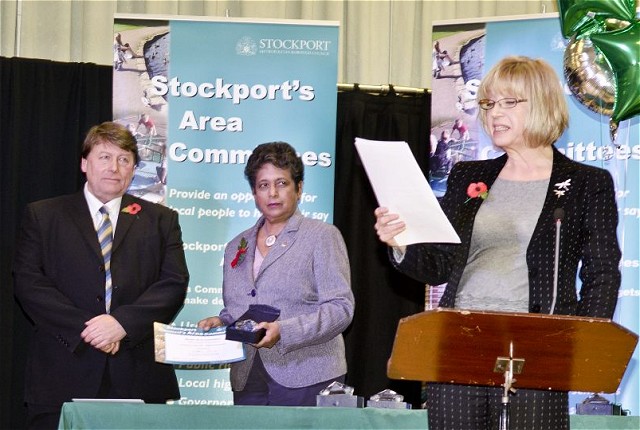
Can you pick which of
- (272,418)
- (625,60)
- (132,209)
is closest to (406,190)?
(272,418)

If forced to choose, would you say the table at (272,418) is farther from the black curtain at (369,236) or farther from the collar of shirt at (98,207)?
the black curtain at (369,236)

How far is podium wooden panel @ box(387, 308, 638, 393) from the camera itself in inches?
87.8

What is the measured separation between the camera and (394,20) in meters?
6.34

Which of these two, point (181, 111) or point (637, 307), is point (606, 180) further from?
point (181, 111)

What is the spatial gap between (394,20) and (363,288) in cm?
171

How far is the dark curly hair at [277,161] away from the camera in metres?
4.51

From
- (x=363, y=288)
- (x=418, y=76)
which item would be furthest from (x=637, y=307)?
(x=418, y=76)

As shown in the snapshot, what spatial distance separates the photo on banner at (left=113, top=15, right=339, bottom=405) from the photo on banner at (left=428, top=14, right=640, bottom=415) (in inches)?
23.2

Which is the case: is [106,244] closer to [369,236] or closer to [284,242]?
[284,242]

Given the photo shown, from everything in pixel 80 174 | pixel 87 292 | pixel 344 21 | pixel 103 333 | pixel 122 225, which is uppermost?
pixel 344 21

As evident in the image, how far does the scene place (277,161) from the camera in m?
4.51

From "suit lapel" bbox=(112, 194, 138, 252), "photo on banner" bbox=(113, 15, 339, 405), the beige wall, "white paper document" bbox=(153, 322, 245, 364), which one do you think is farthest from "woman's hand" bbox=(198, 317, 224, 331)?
the beige wall

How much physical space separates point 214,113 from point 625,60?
7.32ft

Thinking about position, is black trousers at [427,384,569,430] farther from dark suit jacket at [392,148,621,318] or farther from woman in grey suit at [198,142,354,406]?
woman in grey suit at [198,142,354,406]
